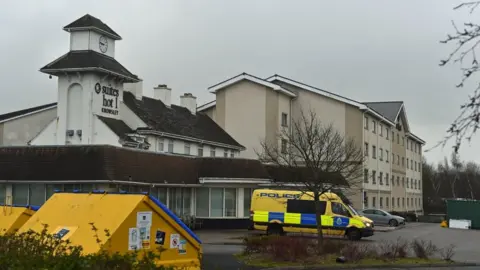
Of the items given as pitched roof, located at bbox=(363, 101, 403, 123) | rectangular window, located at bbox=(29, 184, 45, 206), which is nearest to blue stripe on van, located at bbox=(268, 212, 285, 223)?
rectangular window, located at bbox=(29, 184, 45, 206)

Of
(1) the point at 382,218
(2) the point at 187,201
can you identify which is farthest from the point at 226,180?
(1) the point at 382,218

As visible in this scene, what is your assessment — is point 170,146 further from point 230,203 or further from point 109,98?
point 230,203

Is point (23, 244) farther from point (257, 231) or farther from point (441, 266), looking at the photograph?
point (257, 231)

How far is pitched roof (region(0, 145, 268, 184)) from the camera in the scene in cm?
3067

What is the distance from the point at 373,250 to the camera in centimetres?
2111

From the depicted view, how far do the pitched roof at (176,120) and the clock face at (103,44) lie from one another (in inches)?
149

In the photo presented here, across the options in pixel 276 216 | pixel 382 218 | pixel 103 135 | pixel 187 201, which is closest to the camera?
pixel 276 216

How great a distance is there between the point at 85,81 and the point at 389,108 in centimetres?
4085

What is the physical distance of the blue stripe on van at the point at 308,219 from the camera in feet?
104

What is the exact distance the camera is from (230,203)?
3816 centimetres

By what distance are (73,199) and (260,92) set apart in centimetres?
4341

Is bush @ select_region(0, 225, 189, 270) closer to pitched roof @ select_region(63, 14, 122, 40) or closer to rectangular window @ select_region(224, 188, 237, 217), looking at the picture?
rectangular window @ select_region(224, 188, 237, 217)

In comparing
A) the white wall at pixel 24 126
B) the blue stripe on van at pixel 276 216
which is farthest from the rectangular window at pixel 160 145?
the blue stripe on van at pixel 276 216

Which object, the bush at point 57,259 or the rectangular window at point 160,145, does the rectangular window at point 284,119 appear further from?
the bush at point 57,259
